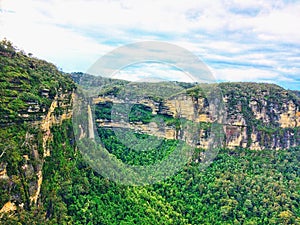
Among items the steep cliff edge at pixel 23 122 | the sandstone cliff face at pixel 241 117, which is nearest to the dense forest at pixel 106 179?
the steep cliff edge at pixel 23 122

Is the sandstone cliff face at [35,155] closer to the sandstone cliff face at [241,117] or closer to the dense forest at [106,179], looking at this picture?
the dense forest at [106,179]

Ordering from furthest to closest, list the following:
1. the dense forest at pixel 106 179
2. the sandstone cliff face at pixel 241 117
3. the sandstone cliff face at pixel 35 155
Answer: the sandstone cliff face at pixel 241 117 → the dense forest at pixel 106 179 → the sandstone cliff face at pixel 35 155

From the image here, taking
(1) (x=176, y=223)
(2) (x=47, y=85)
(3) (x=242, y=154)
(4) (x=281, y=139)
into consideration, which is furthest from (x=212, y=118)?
(2) (x=47, y=85)

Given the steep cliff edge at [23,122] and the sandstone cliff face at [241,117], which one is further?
the sandstone cliff face at [241,117]

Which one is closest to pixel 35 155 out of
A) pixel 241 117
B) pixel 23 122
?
pixel 23 122

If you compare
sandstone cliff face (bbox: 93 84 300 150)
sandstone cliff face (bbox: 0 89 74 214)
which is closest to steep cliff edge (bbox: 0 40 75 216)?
sandstone cliff face (bbox: 0 89 74 214)

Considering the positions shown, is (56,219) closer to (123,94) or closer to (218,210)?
(218,210)

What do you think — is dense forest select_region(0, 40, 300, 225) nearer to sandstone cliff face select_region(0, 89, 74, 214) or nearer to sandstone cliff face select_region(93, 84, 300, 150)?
sandstone cliff face select_region(0, 89, 74, 214)

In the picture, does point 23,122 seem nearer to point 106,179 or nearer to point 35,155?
point 35,155
